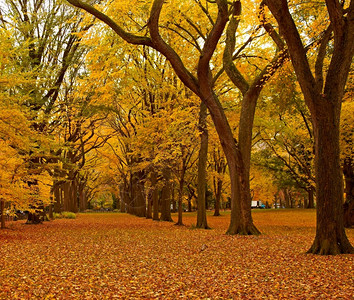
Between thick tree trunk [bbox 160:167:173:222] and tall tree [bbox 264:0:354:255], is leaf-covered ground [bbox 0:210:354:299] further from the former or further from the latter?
thick tree trunk [bbox 160:167:173:222]

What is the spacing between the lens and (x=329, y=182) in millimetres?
7848

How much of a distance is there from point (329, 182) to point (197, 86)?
5.84m

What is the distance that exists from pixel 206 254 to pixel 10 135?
6.55m

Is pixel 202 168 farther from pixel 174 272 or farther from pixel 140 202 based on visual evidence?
pixel 140 202

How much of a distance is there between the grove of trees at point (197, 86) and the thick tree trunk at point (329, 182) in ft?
0.07

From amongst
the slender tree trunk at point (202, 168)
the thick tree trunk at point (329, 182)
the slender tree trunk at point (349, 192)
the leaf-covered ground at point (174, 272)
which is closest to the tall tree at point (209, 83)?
the leaf-covered ground at point (174, 272)

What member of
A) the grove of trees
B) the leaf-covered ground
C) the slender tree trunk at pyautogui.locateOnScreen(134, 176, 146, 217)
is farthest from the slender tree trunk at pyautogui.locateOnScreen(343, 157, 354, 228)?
the slender tree trunk at pyautogui.locateOnScreen(134, 176, 146, 217)

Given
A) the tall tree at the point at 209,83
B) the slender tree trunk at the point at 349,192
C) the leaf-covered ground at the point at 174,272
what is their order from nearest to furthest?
the leaf-covered ground at the point at 174,272
the tall tree at the point at 209,83
the slender tree trunk at the point at 349,192

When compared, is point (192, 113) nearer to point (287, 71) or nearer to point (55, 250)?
point (287, 71)

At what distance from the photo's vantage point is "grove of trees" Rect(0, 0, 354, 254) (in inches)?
312

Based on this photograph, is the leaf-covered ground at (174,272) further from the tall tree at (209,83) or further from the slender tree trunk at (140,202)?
the slender tree trunk at (140,202)

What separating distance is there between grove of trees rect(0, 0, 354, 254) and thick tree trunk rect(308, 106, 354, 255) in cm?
2

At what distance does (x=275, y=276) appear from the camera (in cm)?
622

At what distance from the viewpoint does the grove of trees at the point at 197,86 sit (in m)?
7.92
